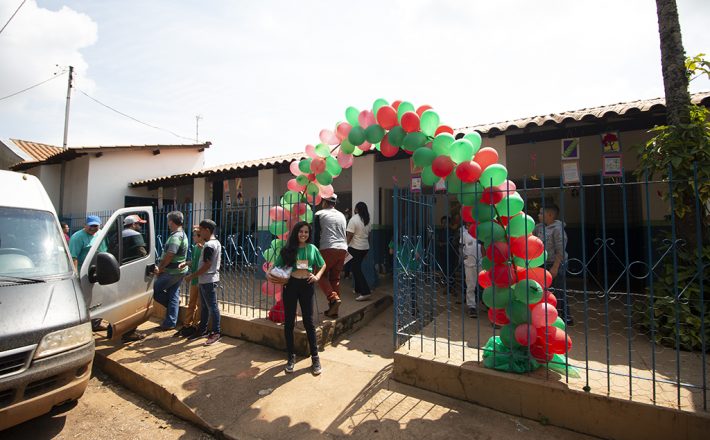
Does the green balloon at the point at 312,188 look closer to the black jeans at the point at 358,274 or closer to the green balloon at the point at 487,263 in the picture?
the black jeans at the point at 358,274

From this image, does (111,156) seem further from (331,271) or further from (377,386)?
(377,386)

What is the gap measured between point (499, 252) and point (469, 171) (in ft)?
2.51

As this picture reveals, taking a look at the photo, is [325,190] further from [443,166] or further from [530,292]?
[530,292]

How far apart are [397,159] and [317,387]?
18.4 feet

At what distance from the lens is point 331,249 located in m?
4.70

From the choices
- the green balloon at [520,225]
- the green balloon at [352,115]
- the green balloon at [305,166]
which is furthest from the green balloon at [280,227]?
the green balloon at [520,225]

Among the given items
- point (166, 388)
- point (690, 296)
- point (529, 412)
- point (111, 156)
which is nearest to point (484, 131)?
point (690, 296)

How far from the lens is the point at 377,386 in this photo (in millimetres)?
3475

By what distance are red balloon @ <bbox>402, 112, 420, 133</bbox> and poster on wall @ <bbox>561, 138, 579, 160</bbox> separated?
12.0 feet

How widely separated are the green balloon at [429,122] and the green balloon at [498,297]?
1613 mm

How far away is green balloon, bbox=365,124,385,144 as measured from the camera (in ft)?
12.5

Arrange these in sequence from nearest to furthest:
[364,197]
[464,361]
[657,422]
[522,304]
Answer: [657,422], [522,304], [464,361], [364,197]

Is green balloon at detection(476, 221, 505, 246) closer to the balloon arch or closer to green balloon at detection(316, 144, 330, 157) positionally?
the balloon arch

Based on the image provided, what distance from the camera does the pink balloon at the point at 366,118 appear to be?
12.6ft
